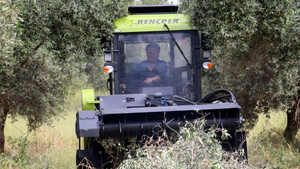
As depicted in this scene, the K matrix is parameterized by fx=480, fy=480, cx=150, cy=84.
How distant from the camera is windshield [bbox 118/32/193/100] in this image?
285 inches

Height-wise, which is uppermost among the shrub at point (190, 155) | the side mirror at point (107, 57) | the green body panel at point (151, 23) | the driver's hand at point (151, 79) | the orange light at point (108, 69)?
the green body panel at point (151, 23)

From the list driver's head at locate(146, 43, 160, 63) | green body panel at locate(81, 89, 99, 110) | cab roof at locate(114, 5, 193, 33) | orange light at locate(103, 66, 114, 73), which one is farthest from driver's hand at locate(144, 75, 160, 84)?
green body panel at locate(81, 89, 99, 110)

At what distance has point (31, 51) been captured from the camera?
7.67 meters

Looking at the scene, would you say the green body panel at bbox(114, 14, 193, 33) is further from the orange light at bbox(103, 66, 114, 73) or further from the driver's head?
the orange light at bbox(103, 66, 114, 73)

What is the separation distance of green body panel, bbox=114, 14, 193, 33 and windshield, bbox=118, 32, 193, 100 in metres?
0.10

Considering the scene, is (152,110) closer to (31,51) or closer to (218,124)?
(218,124)

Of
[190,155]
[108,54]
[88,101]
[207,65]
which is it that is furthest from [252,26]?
[190,155]

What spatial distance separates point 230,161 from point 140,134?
56.4 inches

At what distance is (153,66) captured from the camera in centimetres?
725

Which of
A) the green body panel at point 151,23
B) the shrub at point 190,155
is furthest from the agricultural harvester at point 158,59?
the shrub at point 190,155

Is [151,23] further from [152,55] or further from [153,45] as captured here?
[152,55]

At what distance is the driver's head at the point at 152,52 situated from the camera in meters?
7.25

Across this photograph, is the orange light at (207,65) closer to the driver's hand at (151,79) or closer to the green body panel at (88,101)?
the driver's hand at (151,79)

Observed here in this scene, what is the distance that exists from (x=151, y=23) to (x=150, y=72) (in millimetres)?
753
